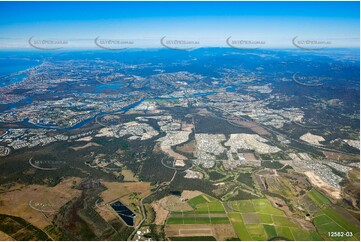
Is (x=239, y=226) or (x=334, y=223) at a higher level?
(x=239, y=226)

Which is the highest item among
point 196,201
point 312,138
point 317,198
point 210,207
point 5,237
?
point 5,237

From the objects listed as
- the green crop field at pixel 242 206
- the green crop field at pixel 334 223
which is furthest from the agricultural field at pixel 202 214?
the green crop field at pixel 334 223

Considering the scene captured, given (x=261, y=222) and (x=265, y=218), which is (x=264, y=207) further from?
(x=261, y=222)

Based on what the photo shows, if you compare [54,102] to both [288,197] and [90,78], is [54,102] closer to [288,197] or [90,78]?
[90,78]

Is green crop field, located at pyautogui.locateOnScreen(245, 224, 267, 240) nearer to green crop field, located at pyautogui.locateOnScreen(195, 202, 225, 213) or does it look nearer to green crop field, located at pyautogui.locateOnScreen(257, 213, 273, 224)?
green crop field, located at pyautogui.locateOnScreen(257, 213, 273, 224)

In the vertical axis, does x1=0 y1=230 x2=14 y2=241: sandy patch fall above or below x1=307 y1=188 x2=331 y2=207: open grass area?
above

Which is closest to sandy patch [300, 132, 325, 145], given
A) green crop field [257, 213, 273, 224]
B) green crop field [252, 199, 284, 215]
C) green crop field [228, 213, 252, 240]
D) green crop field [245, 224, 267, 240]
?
green crop field [252, 199, 284, 215]

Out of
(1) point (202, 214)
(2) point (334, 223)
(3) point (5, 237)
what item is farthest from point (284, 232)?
(3) point (5, 237)

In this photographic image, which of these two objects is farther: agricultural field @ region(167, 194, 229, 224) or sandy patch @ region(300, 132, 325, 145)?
sandy patch @ region(300, 132, 325, 145)

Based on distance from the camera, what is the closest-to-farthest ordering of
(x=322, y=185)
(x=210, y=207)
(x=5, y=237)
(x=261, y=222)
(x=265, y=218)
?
(x=5, y=237)
(x=261, y=222)
(x=265, y=218)
(x=210, y=207)
(x=322, y=185)
